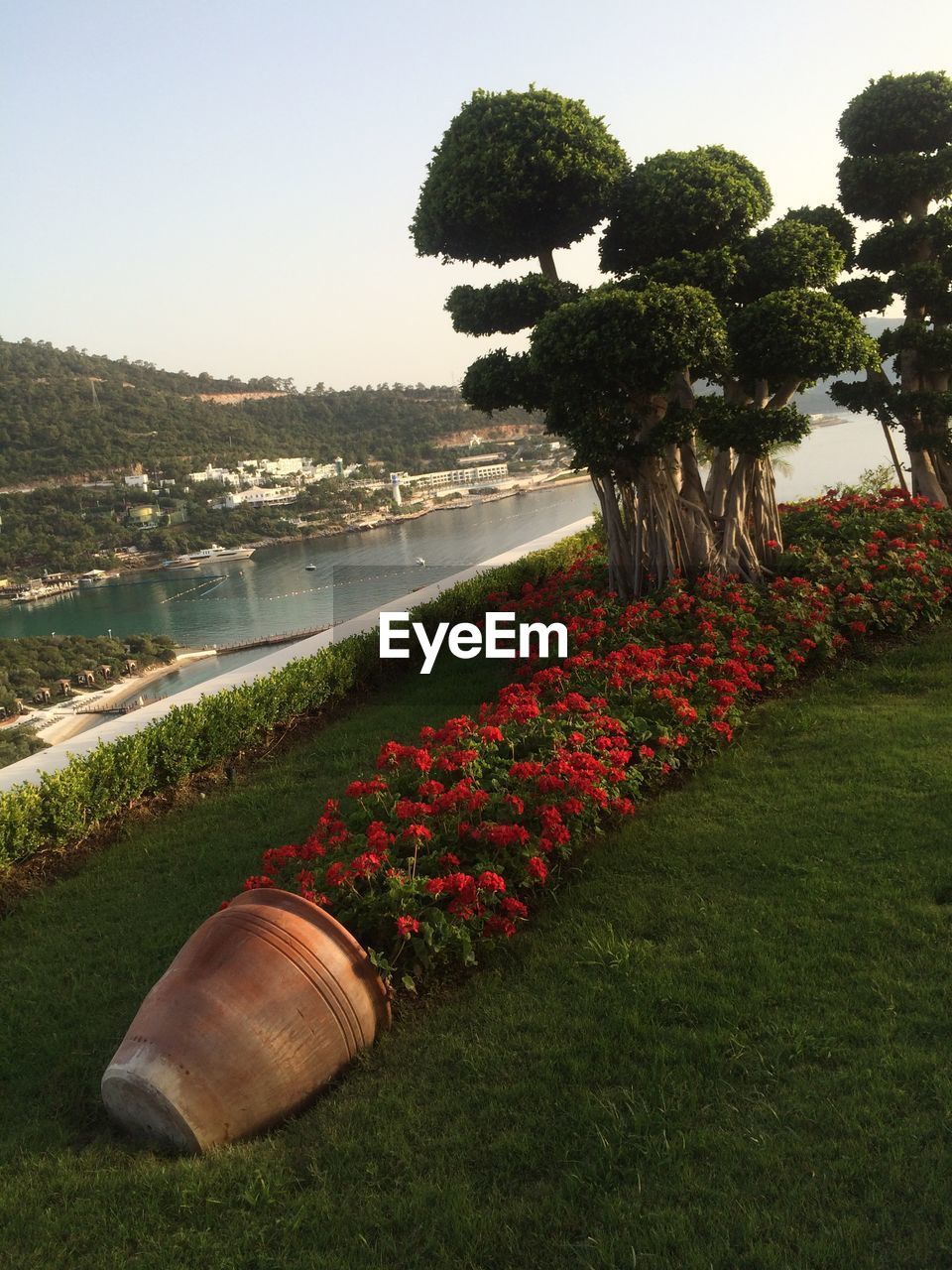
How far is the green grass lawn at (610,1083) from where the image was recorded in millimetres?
1924

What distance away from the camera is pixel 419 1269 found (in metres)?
1.88

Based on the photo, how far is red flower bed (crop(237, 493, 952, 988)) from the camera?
3.06 metres

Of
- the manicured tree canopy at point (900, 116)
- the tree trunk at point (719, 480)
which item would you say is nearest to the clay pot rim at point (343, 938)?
the tree trunk at point (719, 480)

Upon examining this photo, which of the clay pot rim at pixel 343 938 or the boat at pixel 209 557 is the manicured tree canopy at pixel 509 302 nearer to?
the clay pot rim at pixel 343 938

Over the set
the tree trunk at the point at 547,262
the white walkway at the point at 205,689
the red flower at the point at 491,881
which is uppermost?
the tree trunk at the point at 547,262

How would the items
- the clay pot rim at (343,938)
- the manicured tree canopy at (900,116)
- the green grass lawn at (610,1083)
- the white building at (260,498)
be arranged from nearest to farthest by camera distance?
1. the green grass lawn at (610,1083)
2. the clay pot rim at (343,938)
3. the manicured tree canopy at (900,116)
4. the white building at (260,498)

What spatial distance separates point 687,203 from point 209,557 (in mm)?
20170

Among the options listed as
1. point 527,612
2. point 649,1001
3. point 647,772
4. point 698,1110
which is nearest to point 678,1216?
point 698,1110

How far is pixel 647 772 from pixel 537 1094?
2.28 metres

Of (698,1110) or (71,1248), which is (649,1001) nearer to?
(698,1110)

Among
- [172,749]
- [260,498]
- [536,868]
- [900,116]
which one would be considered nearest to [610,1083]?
[536,868]

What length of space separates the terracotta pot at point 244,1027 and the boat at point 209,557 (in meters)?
22.4

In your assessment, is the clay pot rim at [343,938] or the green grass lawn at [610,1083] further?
the clay pot rim at [343,938]

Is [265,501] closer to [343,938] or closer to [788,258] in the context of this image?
[788,258]
